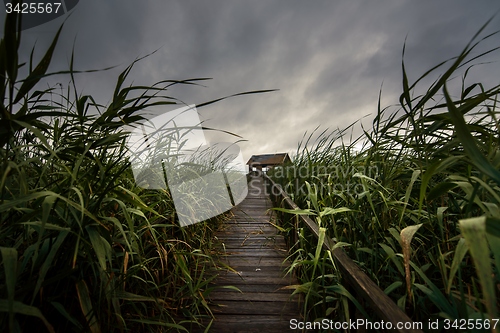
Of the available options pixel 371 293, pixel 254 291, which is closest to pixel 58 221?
pixel 371 293

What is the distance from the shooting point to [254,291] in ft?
6.26

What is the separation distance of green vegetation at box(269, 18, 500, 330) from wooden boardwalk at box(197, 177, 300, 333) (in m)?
0.24

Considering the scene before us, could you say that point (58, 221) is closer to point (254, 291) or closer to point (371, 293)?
point (371, 293)

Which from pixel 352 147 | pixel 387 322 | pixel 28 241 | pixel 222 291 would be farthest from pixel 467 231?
pixel 222 291

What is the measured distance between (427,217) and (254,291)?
1.24 meters

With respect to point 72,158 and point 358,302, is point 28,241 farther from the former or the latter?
point 358,302

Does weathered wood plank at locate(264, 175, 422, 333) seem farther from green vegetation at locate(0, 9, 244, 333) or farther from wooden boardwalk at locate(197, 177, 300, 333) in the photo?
green vegetation at locate(0, 9, 244, 333)

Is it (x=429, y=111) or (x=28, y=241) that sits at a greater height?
(x=429, y=111)

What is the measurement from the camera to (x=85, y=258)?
0.94 m

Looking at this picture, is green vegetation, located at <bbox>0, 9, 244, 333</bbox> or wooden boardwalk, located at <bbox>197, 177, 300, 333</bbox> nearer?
green vegetation, located at <bbox>0, 9, 244, 333</bbox>

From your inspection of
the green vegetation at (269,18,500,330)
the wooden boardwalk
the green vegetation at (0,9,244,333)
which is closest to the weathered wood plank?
the green vegetation at (269,18,500,330)

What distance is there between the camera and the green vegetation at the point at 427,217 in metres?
0.57

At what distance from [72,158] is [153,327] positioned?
91 centimetres

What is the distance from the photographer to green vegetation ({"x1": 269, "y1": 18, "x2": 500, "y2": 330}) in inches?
22.5
